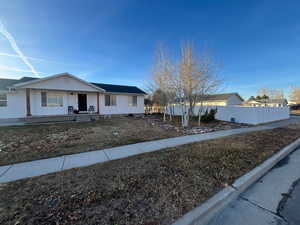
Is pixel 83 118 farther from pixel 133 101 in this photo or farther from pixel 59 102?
pixel 133 101

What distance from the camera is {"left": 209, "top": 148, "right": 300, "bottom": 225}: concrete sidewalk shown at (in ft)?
6.70

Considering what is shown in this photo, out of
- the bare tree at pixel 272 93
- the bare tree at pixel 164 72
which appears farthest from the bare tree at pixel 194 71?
the bare tree at pixel 272 93

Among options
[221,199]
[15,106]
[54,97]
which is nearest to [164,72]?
[54,97]

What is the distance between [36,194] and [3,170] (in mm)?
1945

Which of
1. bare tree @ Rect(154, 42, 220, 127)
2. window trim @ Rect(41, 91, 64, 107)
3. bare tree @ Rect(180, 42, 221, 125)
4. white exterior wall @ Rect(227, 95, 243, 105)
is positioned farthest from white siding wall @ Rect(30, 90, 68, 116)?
white exterior wall @ Rect(227, 95, 243, 105)

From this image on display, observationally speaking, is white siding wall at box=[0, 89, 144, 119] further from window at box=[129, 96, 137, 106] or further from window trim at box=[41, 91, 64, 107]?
window at box=[129, 96, 137, 106]

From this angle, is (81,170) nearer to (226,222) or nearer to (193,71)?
(226,222)

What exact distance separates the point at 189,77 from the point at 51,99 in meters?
12.0

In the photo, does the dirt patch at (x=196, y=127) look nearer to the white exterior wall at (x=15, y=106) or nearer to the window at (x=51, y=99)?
the window at (x=51, y=99)

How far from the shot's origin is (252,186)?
9.87 feet

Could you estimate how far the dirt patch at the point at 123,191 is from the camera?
1.92 m

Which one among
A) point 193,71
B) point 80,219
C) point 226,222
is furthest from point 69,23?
point 226,222

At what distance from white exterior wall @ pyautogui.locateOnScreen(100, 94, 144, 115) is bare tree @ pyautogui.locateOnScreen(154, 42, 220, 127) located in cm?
606

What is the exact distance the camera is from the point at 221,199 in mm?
2402
